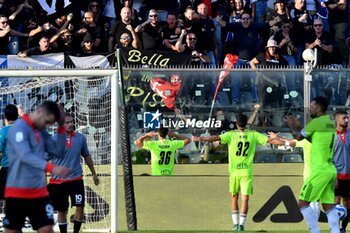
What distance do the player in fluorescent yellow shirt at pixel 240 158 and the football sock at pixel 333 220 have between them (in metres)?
3.40

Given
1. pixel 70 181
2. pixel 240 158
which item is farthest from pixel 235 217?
pixel 70 181

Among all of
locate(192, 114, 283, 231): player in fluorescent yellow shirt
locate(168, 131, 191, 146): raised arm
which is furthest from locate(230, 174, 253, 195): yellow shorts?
locate(168, 131, 191, 146): raised arm

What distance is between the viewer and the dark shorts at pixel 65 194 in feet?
45.4

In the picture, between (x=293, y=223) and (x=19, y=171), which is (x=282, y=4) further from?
(x=19, y=171)

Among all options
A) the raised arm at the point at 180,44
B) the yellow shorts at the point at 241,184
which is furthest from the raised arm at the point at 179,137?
the raised arm at the point at 180,44

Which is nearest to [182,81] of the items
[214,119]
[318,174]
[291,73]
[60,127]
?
[214,119]

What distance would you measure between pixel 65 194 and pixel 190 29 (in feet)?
19.4

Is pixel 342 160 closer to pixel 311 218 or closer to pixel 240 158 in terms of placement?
pixel 240 158

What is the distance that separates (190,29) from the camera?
61.2ft

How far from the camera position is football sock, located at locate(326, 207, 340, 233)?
12773mm

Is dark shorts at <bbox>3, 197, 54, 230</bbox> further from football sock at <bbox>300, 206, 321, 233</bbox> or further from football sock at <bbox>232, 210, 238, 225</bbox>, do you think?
football sock at <bbox>232, 210, 238, 225</bbox>

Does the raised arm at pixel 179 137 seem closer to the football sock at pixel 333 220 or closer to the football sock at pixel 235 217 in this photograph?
the football sock at pixel 235 217

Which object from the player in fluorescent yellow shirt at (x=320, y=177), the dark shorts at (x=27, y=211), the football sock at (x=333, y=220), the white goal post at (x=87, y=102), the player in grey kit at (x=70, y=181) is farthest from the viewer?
the white goal post at (x=87, y=102)

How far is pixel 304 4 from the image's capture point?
65.3 ft
